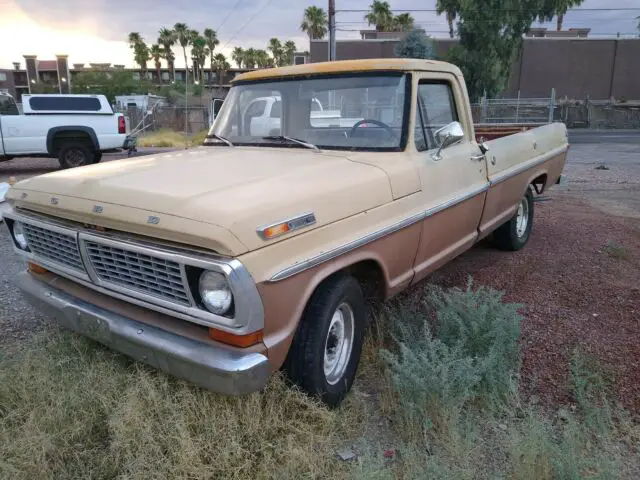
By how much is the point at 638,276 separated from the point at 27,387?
5024 millimetres

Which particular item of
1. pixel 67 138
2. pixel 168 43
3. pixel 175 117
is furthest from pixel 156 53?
pixel 67 138

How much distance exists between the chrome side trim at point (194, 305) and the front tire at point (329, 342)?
450 millimetres

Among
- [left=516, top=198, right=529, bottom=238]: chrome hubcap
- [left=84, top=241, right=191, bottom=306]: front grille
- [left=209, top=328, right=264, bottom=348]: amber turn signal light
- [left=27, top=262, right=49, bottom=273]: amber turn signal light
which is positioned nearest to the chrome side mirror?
[left=209, top=328, right=264, bottom=348]: amber turn signal light

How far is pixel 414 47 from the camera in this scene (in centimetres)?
2733

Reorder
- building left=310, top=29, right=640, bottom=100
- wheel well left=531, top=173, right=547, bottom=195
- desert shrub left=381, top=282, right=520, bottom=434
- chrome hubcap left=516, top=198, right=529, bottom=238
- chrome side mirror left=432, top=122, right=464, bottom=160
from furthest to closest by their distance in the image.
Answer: building left=310, top=29, right=640, bottom=100
wheel well left=531, top=173, right=547, bottom=195
chrome hubcap left=516, top=198, right=529, bottom=238
chrome side mirror left=432, top=122, right=464, bottom=160
desert shrub left=381, top=282, right=520, bottom=434

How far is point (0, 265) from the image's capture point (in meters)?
5.61

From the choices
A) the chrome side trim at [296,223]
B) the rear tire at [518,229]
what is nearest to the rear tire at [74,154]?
the rear tire at [518,229]

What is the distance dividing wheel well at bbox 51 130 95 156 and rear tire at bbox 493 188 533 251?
10.4m

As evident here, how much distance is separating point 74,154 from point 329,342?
457 inches

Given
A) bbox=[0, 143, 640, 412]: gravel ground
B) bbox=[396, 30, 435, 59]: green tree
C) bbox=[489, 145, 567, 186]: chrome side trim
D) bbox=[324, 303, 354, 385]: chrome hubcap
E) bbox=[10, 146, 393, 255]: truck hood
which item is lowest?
bbox=[0, 143, 640, 412]: gravel ground

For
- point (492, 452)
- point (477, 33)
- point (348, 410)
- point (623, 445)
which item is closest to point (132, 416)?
point (348, 410)

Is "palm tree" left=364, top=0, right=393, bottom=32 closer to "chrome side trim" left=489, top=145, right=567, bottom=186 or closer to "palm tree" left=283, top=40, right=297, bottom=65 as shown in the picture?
"palm tree" left=283, top=40, right=297, bottom=65

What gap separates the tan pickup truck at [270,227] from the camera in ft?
8.02

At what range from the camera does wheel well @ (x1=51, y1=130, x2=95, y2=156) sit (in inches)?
495
